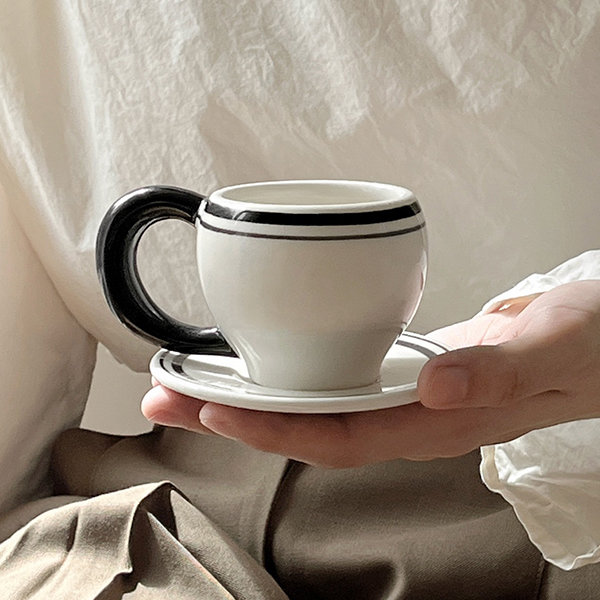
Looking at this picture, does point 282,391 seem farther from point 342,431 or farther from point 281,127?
point 281,127

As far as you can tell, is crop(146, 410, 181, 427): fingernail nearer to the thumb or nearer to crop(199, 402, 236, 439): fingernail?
crop(199, 402, 236, 439): fingernail

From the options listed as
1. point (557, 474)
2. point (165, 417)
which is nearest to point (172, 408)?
point (165, 417)

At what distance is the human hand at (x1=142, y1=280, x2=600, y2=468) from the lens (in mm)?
476

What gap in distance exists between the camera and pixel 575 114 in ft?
2.55

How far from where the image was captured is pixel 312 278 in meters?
0.48

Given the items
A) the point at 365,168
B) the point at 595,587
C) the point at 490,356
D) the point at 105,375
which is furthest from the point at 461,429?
the point at 105,375

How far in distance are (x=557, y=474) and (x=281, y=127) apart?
13.3 inches

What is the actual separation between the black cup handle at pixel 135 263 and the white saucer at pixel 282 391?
0.01 meters

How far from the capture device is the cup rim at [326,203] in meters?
0.48

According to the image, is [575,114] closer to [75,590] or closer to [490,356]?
[490,356]

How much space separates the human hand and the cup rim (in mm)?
80

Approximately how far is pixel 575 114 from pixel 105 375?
1.92 feet

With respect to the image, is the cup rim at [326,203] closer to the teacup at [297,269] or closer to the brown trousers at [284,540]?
the teacup at [297,269]

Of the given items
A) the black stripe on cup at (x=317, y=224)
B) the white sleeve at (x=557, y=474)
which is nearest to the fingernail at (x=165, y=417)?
the black stripe on cup at (x=317, y=224)
